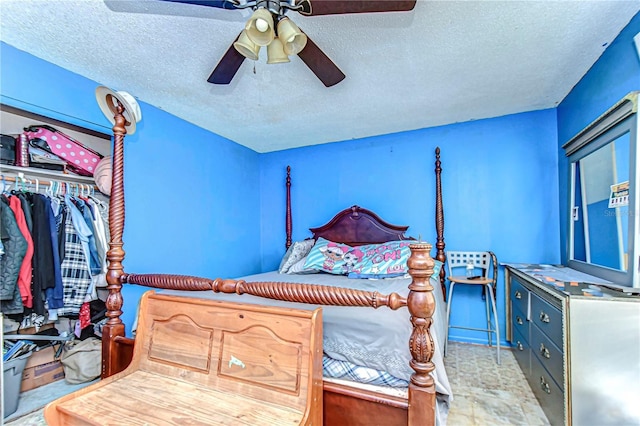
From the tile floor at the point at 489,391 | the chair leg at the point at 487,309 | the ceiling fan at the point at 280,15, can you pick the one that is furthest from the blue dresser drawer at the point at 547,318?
the ceiling fan at the point at 280,15

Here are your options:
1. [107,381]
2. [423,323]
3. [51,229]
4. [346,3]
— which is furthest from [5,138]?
[423,323]

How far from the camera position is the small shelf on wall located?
1.96 metres

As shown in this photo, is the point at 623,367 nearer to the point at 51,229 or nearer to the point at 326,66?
the point at 326,66

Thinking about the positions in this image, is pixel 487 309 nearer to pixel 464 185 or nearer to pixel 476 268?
pixel 476 268

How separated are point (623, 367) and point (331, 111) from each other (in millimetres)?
2629

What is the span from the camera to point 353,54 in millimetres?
1946

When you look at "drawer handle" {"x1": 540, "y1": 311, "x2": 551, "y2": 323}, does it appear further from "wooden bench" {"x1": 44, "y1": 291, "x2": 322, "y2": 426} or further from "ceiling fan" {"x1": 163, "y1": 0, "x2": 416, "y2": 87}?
"ceiling fan" {"x1": 163, "y1": 0, "x2": 416, "y2": 87}

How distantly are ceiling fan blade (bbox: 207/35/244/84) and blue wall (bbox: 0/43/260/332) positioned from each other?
1237 mm

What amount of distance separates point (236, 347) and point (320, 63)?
4.96 ft

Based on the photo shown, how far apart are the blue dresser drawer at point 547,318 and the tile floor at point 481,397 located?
1.78 feet

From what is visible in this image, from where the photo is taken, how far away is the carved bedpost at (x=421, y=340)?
1.11 meters

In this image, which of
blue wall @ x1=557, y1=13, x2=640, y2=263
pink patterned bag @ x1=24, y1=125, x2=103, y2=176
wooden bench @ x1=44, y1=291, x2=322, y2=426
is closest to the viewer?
wooden bench @ x1=44, y1=291, x2=322, y2=426

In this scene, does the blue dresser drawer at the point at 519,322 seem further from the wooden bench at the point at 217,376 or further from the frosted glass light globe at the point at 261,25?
the frosted glass light globe at the point at 261,25

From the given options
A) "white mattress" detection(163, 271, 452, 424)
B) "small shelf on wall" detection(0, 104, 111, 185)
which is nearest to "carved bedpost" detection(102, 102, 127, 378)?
"small shelf on wall" detection(0, 104, 111, 185)
